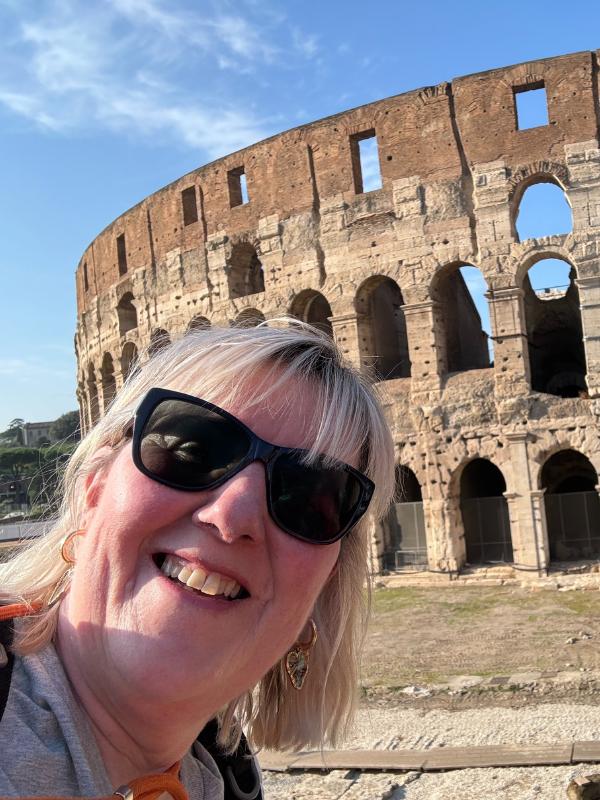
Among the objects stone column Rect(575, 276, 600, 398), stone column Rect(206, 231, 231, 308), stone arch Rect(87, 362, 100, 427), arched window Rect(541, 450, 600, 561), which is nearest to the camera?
stone column Rect(575, 276, 600, 398)

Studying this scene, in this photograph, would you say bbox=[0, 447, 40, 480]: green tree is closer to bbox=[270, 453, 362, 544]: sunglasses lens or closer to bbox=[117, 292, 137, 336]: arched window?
bbox=[117, 292, 137, 336]: arched window

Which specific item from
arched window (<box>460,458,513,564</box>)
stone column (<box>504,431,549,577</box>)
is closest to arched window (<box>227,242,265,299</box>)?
arched window (<box>460,458,513,564</box>)

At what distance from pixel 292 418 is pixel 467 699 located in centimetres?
799

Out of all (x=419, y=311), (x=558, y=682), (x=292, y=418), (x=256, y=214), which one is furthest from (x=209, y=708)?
(x=256, y=214)

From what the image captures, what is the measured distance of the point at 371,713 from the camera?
8.26 meters

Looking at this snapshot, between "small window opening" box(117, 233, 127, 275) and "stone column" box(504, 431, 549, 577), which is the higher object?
"small window opening" box(117, 233, 127, 275)

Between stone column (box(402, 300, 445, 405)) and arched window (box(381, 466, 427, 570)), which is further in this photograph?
arched window (box(381, 466, 427, 570))

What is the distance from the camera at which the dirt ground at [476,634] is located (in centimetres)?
948

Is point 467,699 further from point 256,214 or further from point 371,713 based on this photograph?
point 256,214

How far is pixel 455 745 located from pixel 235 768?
599 centimetres

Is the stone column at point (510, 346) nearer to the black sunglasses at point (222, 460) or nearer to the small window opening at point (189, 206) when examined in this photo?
the small window opening at point (189, 206)

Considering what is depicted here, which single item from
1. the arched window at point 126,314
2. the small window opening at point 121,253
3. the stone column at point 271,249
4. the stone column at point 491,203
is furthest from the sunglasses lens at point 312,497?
the small window opening at point 121,253

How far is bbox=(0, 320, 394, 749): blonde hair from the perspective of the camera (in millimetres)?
1494

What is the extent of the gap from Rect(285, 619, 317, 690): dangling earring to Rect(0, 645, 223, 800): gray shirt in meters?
0.61
